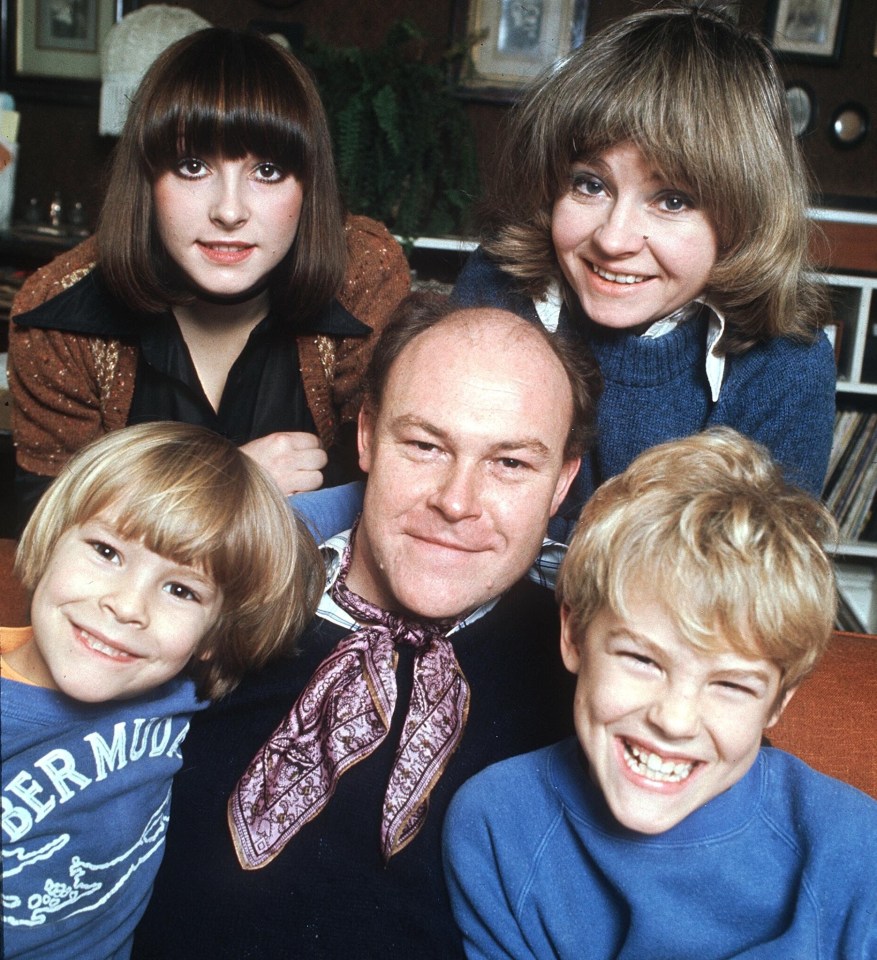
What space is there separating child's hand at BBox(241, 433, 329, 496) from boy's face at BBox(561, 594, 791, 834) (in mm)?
842

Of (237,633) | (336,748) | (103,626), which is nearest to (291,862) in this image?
(336,748)

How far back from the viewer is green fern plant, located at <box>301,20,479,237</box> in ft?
11.3

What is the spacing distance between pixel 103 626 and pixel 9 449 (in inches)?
98.5

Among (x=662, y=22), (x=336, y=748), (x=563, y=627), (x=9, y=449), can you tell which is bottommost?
(x=9, y=449)

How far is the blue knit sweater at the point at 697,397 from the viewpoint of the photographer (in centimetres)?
180

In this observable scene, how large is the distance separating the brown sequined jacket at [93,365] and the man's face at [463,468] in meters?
0.77

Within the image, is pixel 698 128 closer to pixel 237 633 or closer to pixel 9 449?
pixel 237 633

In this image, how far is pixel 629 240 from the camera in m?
1.68

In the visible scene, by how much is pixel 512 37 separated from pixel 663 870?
3.53 meters

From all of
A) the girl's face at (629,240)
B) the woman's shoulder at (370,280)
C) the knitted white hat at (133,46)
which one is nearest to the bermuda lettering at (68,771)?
the girl's face at (629,240)

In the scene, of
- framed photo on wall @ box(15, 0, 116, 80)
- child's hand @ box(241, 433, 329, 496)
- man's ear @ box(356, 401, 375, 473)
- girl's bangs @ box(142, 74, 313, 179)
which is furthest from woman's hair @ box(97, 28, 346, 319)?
framed photo on wall @ box(15, 0, 116, 80)

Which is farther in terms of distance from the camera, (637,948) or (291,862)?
(291,862)

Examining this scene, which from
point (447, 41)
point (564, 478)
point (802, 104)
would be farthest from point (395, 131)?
point (564, 478)

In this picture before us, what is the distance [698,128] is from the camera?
1656 mm
